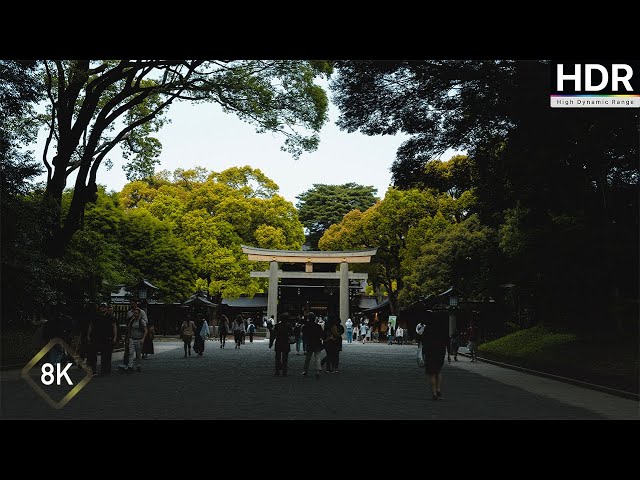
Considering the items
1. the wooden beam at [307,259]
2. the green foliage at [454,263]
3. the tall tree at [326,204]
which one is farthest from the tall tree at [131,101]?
the tall tree at [326,204]

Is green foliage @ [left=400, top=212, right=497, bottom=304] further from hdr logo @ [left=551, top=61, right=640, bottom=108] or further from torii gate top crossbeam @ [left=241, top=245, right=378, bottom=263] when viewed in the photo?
hdr logo @ [left=551, top=61, right=640, bottom=108]

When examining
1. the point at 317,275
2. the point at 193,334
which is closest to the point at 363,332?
the point at 317,275

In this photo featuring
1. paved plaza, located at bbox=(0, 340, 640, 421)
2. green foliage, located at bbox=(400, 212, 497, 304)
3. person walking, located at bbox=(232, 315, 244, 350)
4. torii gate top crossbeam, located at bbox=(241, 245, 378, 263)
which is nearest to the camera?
paved plaza, located at bbox=(0, 340, 640, 421)

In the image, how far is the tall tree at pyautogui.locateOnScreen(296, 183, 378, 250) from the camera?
2675 inches

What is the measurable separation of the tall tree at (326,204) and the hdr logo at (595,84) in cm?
5594

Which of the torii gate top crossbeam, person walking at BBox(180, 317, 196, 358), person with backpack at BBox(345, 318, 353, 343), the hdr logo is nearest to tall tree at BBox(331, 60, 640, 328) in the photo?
the hdr logo

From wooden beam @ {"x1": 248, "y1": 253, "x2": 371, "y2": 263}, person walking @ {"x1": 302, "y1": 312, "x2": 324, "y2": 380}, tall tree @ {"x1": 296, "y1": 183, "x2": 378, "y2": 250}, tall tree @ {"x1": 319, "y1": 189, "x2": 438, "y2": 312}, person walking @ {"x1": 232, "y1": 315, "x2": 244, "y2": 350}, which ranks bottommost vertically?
person walking @ {"x1": 232, "y1": 315, "x2": 244, "y2": 350}

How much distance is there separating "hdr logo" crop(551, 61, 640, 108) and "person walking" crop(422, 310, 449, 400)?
14.3ft

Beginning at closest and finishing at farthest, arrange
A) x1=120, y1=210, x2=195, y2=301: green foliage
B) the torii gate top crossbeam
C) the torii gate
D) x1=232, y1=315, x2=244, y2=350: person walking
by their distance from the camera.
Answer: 1. x1=232, y1=315, x2=244, y2=350: person walking
2. x1=120, y1=210, x2=195, y2=301: green foliage
3. the torii gate top crossbeam
4. the torii gate

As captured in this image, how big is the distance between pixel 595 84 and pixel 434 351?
5.12 metres

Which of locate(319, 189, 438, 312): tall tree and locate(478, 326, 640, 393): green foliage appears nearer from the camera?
locate(478, 326, 640, 393): green foliage

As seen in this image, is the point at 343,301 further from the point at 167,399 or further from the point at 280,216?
the point at 167,399

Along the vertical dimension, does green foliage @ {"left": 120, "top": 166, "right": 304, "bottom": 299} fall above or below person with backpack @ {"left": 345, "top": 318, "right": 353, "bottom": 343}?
above
